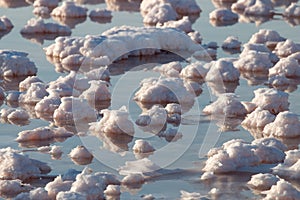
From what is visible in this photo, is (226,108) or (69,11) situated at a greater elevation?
(69,11)

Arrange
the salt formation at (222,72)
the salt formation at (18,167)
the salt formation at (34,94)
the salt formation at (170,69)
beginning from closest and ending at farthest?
the salt formation at (18,167) < the salt formation at (34,94) < the salt formation at (222,72) < the salt formation at (170,69)

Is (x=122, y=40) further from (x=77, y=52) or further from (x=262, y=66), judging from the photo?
(x=262, y=66)

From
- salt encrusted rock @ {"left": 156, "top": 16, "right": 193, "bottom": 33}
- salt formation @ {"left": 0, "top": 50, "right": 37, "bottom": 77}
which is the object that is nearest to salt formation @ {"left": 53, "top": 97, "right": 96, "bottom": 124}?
salt formation @ {"left": 0, "top": 50, "right": 37, "bottom": 77}

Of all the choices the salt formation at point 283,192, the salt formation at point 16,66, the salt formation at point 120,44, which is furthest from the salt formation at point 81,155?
the salt formation at point 120,44

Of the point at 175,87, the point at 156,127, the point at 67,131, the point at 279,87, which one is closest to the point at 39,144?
the point at 67,131

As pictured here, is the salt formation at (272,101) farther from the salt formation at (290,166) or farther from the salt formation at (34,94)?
the salt formation at (34,94)

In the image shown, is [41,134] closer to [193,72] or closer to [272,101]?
[272,101]

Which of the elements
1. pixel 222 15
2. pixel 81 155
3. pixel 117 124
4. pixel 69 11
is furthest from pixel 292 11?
pixel 81 155

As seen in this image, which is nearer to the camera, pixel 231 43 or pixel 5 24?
pixel 231 43
